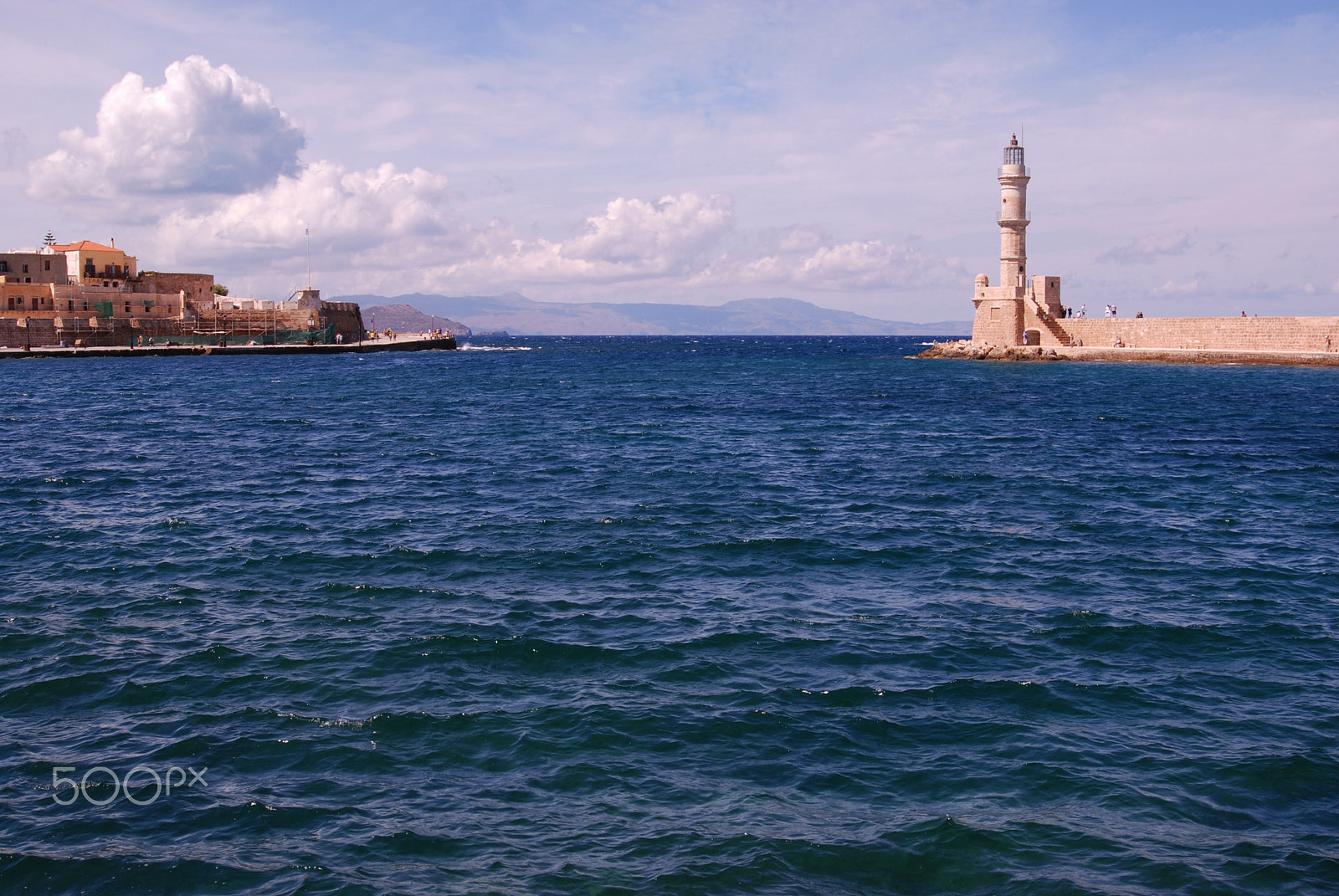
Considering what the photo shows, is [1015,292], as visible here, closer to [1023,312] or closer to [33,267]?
[1023,312]

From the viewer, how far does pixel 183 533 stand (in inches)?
759

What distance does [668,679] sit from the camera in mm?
11859

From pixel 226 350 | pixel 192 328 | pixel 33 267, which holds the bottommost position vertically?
pixel 226 350

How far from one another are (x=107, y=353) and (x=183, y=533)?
91.5 metres

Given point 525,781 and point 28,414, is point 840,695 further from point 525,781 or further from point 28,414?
point 28,414

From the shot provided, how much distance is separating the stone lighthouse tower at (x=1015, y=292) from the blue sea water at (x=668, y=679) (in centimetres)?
5703

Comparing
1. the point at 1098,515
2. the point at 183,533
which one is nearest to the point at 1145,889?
the point at 1098,515

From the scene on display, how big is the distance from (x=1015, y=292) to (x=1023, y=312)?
210cm

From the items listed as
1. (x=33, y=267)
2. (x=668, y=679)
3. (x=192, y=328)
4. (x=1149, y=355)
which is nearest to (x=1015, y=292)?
(x=1149, y=355)

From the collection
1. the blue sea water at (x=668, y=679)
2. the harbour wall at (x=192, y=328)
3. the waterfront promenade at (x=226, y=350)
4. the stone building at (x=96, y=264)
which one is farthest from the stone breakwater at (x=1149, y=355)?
the stone building at (x=96, y=264)

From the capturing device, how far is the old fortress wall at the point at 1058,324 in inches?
2869

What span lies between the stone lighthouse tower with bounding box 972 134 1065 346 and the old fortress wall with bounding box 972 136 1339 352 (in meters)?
0.07

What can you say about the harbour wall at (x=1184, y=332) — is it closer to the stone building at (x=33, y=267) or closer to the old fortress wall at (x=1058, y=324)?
the old fortress wall at (x=1058, y=324)

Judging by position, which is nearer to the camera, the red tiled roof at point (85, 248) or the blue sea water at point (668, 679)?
the blue sea water at point (668, 679)
